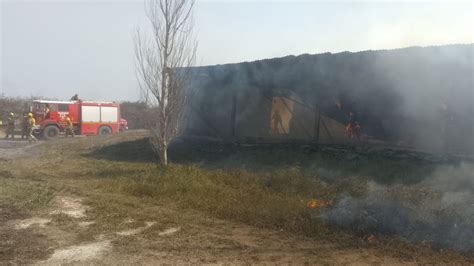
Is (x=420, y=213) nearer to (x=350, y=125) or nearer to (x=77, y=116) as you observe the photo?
(x=350, y=125)

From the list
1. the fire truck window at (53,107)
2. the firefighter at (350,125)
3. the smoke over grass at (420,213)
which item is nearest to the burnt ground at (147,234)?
the smoke over grass at (420,213)

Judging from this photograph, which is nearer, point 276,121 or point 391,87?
point 391,87

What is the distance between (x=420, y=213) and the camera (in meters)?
5.71

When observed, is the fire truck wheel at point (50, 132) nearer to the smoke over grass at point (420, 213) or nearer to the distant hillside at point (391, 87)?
the distant hillside at point (391, 87)

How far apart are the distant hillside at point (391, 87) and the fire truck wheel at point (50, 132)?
12456 mm

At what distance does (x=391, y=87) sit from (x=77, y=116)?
17148 mm

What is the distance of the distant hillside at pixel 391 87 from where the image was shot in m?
7.83

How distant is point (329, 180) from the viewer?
8414 mm

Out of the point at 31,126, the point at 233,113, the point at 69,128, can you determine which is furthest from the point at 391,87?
the point at 69,128

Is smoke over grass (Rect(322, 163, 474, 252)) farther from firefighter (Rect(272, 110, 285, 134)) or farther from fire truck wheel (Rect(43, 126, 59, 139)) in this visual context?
fire truck wheel (Rect(43, 126, 59, 139))

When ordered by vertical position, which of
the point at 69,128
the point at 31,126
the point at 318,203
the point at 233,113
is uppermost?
the point at 233,113

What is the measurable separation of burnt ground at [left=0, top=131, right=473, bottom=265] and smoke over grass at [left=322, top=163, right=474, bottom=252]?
273 mm

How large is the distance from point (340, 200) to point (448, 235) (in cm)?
189

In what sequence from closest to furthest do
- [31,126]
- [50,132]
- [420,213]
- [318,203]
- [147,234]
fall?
[147,234] → [420,213] → [318,203] → [31,126] → [50,132]
